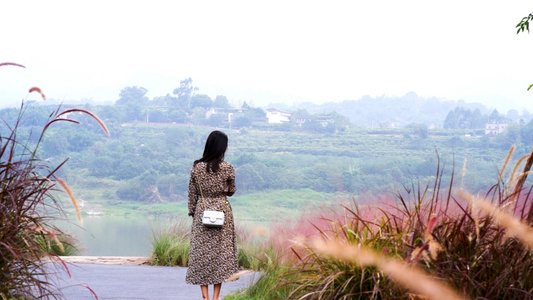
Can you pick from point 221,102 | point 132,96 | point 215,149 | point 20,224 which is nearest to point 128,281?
point 215,149

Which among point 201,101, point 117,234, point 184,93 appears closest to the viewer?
point 117,234

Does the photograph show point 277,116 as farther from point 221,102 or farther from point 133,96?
point 133,96

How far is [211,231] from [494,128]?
103 m

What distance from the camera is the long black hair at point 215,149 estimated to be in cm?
622

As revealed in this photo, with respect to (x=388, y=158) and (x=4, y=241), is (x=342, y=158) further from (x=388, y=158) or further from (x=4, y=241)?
(x=4, y=241)

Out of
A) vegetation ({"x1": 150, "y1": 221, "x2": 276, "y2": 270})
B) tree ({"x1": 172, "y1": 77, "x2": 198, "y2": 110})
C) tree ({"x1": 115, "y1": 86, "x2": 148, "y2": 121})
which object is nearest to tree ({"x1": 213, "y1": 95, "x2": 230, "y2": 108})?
tree ({"x1": 172, "y1": 77, "x2": 198, "y2": 110})

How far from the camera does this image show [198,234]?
658 cm

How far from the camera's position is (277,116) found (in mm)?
117000

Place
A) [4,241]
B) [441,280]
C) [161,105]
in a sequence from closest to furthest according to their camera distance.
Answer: [441,280] < [4,241] < [161,105]

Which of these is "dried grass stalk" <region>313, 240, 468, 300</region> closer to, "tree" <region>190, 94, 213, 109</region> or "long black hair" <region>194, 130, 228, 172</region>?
"long black hair" <region>194, 130, 228, 172</region>

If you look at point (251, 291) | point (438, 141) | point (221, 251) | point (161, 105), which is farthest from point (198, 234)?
point (161, 105)

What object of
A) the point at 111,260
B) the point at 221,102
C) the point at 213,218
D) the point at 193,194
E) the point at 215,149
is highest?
the point at 215,149

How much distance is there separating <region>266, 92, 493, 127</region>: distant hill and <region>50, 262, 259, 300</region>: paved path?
411 ft

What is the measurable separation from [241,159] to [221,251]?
82078mm
